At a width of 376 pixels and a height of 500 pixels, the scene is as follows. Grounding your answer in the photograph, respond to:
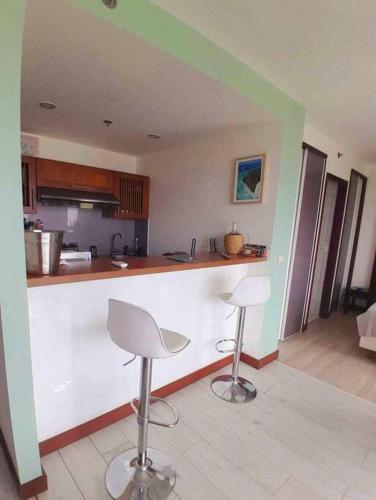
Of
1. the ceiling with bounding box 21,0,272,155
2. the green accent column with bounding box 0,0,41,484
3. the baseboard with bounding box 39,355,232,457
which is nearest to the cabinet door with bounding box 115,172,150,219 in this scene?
the ceiling with bounding box 21,0,272,155

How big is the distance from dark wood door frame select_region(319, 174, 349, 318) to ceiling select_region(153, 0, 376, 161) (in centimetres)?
169

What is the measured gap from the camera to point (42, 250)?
4.13 ft

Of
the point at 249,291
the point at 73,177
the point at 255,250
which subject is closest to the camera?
the point at 249,291

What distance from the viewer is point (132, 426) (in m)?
1.80

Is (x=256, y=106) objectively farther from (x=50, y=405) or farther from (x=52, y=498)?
(x=52, y=498)

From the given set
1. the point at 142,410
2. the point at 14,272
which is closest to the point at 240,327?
the point at 142,410

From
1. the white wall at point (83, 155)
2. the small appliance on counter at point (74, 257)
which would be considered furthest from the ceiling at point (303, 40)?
the white wall at point (83, 155)

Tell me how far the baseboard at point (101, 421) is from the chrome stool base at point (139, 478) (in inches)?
10.9

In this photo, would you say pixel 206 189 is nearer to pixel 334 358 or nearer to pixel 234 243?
pixel 234 243

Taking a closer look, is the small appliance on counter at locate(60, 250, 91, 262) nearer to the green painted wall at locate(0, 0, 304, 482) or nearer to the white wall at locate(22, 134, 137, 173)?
the green painted wall at locate(0, 0, 304, 482)

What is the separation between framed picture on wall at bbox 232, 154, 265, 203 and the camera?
2.39 m

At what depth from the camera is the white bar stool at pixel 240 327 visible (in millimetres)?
1994

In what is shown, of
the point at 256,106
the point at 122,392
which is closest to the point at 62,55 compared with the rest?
the point at 256,106

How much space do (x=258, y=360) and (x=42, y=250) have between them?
225cm
